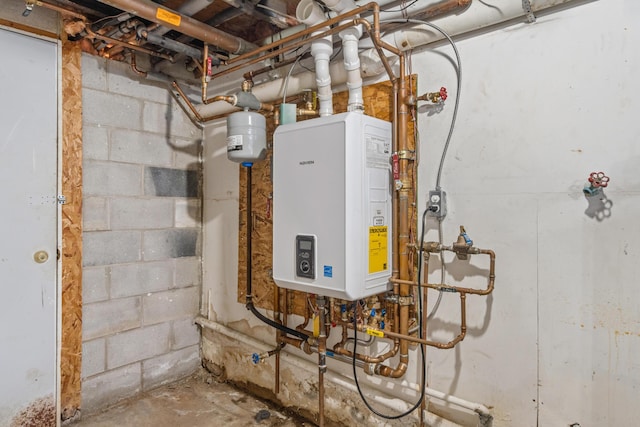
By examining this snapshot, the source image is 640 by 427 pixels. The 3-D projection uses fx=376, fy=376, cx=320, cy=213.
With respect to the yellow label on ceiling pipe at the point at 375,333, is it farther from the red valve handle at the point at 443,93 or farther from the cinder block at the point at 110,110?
the cinder block at the point at 110,110

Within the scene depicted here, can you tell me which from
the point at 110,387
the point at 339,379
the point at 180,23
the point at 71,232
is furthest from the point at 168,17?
the point at 110,387

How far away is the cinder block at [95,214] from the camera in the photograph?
2268 mm

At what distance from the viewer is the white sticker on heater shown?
6.68 feet

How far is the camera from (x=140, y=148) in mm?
2510

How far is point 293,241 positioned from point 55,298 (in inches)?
58.1

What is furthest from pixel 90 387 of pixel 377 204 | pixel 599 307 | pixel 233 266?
pixel 599 307

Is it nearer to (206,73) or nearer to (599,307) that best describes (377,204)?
(599,307)

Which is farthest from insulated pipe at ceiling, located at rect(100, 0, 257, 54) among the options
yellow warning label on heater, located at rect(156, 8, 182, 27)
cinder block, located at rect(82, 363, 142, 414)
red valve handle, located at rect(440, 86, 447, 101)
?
cinder block, located at rect(82, 363, 142, 414)

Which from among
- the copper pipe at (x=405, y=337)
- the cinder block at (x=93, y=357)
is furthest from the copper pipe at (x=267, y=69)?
the cinder block at (x=93, y=357)

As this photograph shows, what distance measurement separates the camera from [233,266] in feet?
8.64

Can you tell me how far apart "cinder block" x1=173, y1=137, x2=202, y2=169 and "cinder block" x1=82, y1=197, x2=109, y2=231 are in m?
0.56

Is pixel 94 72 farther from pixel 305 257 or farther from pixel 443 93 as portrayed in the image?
pixel 443 93

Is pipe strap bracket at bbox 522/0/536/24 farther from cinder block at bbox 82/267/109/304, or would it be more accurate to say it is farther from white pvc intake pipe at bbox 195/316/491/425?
cinder block at bbox 82/267/109/304

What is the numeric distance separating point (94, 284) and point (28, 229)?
48 cm
